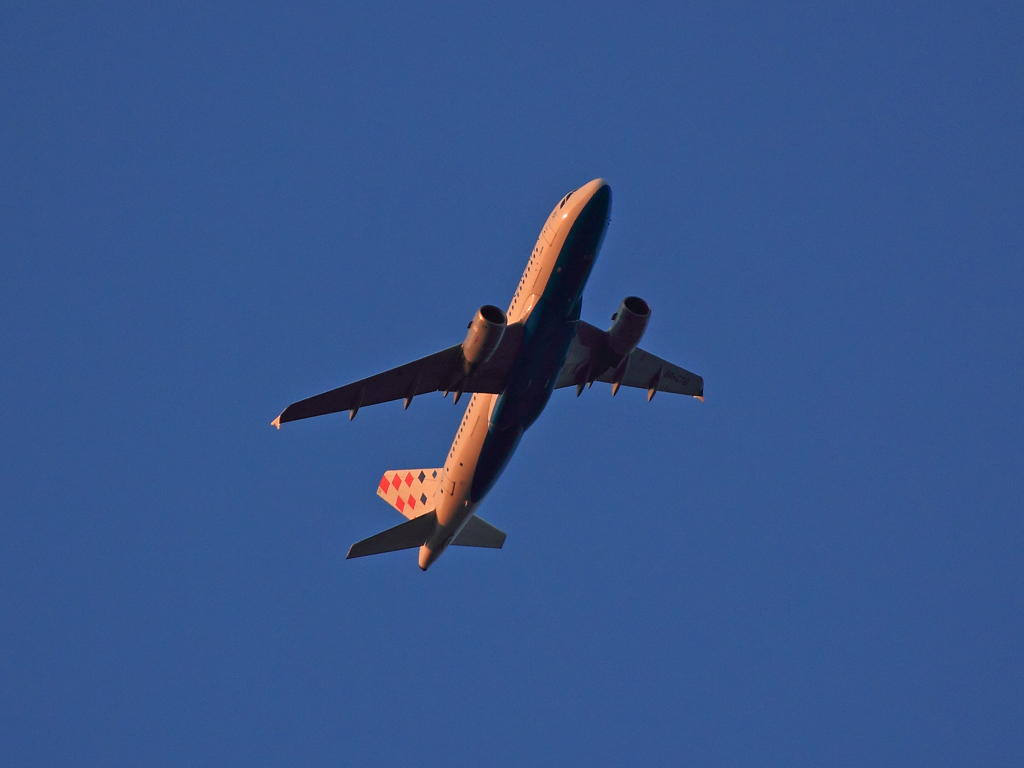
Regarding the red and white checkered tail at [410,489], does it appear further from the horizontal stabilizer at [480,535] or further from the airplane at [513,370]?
the horizontal stabilizer at [480,535]

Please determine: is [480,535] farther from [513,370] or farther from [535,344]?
[535,344]

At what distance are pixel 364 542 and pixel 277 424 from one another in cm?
721

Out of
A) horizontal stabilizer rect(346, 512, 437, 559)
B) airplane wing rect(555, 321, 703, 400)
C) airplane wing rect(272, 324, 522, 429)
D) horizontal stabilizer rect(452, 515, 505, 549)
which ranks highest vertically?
airplane wing rect(555, 321, 703, 400)

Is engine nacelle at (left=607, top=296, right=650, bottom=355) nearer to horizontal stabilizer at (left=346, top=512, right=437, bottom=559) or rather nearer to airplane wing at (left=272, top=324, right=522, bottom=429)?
airplane wing at (left=272, top=324, right=522, bottom=429)

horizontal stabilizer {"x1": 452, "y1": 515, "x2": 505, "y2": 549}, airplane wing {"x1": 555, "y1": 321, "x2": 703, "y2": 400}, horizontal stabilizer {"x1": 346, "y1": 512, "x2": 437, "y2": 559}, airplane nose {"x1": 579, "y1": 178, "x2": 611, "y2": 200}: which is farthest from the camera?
horizontal stabilizer {"x1": 452, "y1": 515, "x2": 505, "y2": 549}

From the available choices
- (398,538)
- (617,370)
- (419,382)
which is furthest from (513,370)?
(398,538)

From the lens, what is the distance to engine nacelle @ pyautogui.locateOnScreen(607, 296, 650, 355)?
3584cm

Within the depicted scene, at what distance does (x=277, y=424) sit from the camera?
34656 millimetres

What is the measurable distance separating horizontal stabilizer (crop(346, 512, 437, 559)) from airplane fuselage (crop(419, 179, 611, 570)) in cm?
164

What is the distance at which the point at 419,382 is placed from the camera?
35.8 meters

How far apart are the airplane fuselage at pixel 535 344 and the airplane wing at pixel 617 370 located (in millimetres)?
→ 1671

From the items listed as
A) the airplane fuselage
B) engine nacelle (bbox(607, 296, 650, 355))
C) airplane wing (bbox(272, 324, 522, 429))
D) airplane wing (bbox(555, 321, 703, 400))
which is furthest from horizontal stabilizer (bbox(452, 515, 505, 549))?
engine nacelle (bbox(607, 296, 650, 355))

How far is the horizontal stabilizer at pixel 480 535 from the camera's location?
4291cm

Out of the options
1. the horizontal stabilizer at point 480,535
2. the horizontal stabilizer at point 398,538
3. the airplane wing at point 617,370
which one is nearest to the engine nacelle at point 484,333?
the airplane wing at point 617,370
